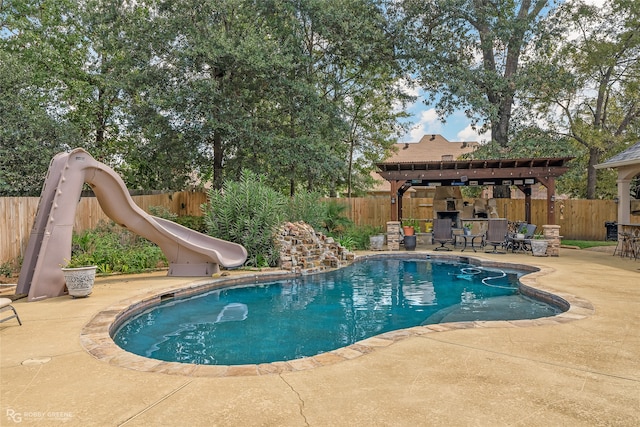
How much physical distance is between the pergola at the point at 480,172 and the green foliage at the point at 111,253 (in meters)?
7.50

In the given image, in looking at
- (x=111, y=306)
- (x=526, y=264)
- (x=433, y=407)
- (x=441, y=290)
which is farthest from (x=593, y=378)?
(x=526, y=264)

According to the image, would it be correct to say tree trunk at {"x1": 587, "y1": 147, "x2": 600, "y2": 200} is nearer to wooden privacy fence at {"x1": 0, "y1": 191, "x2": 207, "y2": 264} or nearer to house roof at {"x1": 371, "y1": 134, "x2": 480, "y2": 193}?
Answer: house roof at {"x1": 371, "y1": 134, "x2": 480, "y2": 193}

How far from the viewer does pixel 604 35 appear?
16625mm

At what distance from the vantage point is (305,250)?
10367 mm

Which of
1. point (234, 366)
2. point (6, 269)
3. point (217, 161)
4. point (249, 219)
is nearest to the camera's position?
point (234, 366)

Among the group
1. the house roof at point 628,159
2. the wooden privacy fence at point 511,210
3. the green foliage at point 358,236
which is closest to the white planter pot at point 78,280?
the wooden privacy fence at point 511,210

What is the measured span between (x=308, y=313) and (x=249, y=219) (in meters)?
4.41

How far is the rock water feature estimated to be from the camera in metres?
9.99

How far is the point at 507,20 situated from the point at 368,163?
10.9 m

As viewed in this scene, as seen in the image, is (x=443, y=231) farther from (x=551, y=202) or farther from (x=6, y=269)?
(x=6, y=269)

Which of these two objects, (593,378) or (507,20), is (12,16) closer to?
(507,20)

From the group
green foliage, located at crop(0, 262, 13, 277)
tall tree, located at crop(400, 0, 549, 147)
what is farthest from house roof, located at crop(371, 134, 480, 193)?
green foliage, located at crop(0, 262, 13, 277)

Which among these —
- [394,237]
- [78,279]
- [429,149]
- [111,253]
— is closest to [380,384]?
[78,279]

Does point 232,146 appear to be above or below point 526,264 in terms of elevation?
above
